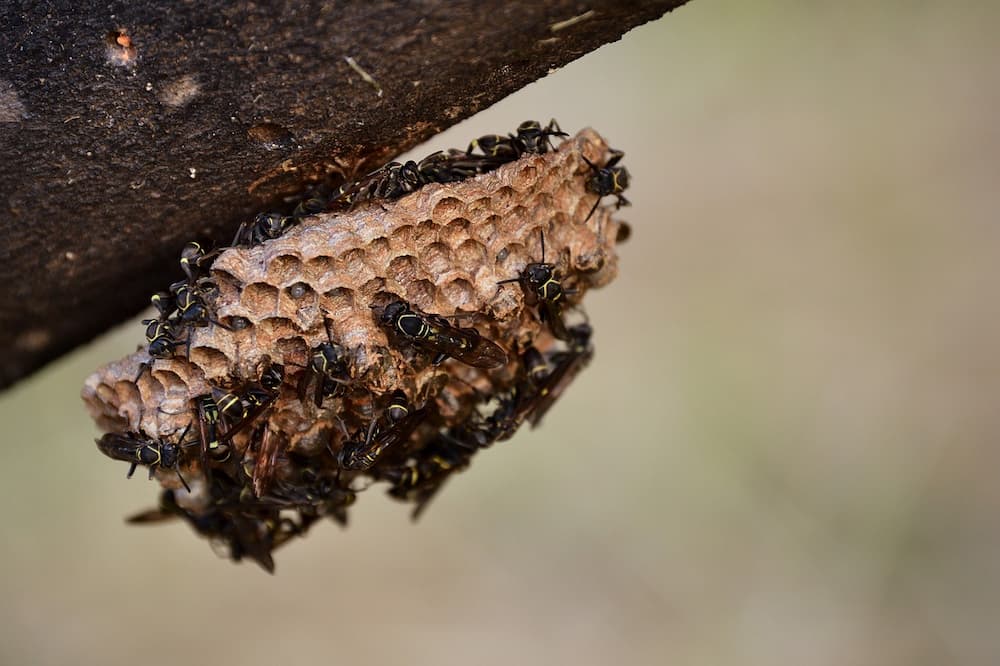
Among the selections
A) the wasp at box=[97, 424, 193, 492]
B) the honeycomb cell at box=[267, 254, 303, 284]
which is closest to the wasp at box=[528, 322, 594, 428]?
the honeycomb cell at box=[267, 254, 303, 284]

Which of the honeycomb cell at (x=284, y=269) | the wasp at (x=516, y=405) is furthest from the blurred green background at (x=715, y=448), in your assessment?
the honeycomb cell at (x=284, y=269)

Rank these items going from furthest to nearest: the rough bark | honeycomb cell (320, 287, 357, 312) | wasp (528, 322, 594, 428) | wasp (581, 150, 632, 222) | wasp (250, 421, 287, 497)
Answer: wasp (528, 322, 594, 428) < wasp (581, 150, 632, 222) < wasp (250, 421, 287, 497) < honeycomb cell (320, 287, 357, 312) < the rough bark

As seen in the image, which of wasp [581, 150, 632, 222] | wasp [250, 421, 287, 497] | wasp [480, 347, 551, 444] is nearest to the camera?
wasp [250, 421, 287, 497]

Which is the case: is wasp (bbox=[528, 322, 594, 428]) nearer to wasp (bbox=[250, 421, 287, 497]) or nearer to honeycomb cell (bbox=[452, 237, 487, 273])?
honeycomb cell (bbox=[452, 237, 487, 273])

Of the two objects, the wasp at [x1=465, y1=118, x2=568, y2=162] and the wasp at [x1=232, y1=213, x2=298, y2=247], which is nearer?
the wasp at [x1=232, y1=213, x2=298, y2=247]

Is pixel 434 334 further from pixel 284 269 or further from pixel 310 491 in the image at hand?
pixel 310 491

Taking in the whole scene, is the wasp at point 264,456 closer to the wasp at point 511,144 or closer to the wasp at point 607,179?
the wasp at point 511,144

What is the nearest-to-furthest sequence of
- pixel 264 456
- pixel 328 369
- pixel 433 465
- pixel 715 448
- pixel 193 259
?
pixel 328 369
pixel 193 259
pixel 264 456
pixel 433 465
pixel 715 448

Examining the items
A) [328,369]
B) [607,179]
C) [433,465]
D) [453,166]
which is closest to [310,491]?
[433,465]
